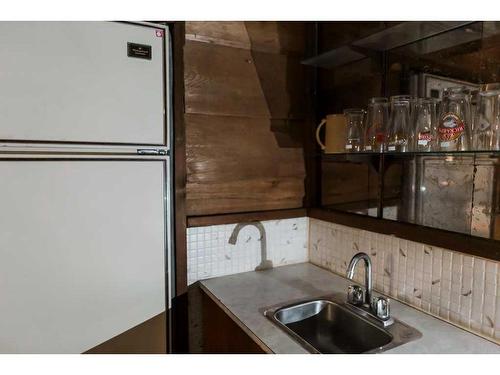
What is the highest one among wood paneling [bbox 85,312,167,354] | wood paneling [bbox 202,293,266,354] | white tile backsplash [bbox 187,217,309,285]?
white tile backsplash [bbox 187,217,309,285]

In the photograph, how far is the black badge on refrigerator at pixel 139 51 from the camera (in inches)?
52.4

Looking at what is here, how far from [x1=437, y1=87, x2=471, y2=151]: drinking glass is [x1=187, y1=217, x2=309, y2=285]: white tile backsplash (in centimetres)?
84

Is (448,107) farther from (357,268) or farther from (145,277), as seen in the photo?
(145,277)

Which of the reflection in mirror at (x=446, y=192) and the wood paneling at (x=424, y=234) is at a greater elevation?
the reflection in mirror at (x=446, y=192)

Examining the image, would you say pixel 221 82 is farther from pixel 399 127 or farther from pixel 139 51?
pixel 399 127

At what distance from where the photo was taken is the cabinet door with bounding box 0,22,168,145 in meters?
1.15

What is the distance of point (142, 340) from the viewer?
55.9 inches

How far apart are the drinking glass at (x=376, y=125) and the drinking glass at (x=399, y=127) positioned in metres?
0.02

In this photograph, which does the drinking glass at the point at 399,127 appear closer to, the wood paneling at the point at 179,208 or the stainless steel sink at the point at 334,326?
the stainless steel sink at the point at 334,326

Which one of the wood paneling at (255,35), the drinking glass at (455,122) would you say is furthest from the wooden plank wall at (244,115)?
the drinking glass at (455,122)

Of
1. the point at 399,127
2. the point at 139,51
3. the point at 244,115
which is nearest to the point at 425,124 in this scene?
the point at 399,127

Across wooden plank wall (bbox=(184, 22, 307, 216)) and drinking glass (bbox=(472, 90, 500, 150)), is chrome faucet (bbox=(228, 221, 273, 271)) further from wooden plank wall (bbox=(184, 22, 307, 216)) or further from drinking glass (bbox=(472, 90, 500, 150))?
drinking glass (bbox=(472, 90, 500, 150))

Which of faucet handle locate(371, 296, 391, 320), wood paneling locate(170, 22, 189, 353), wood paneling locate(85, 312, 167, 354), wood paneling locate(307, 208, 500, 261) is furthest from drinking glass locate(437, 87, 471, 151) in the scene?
wood paneling locate(85, 312, 167, 354)

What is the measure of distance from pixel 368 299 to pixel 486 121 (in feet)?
2.28
